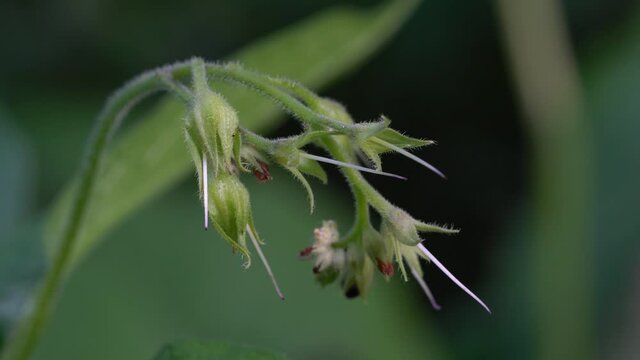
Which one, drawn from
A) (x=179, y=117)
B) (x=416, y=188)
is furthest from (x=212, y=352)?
(x=416, y=188)

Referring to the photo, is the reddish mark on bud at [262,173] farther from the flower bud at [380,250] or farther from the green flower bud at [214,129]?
the flower bud at [380,250]

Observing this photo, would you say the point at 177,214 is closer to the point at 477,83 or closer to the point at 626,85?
the point at 477,83

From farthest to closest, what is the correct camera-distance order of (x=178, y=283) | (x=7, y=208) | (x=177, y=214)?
(x=177, y=214)
(x=178, y=283)
(x=7, y=208)

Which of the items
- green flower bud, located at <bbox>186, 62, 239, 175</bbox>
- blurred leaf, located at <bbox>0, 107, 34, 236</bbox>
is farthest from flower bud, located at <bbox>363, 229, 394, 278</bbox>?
blurred leaf, located at <bbox>0, 107, 34, 236</bbox>

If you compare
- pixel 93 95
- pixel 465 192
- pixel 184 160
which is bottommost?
pixel 184 160

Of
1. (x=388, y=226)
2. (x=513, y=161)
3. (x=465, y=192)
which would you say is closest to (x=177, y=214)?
(x=465, y=192)

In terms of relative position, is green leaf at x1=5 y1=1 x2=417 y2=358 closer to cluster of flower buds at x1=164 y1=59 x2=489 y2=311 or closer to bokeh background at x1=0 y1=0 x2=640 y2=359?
cluster of flower buds at x1=164 y1=59 x2=489 y2=311
